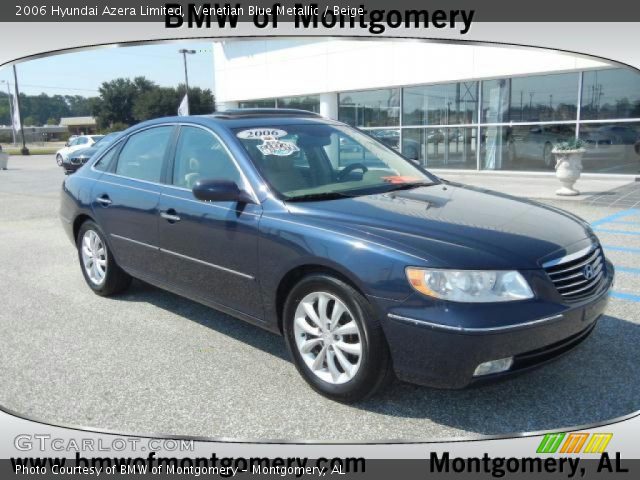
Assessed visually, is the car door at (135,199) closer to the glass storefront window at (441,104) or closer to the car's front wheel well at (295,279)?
the car's front wheel well at (295,279)

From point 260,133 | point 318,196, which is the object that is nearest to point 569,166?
point 260,133

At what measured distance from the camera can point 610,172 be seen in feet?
47.8

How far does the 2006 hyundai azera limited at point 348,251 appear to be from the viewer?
2889 mm

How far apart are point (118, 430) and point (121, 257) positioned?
2239mm

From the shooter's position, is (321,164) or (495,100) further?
(495,100)

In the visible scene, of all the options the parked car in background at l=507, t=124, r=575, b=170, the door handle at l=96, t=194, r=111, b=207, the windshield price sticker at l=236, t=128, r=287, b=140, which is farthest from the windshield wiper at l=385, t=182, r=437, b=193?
the parked car in background at l=507, t=124, r=575, b=170

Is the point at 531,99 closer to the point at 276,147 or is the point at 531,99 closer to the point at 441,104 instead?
the point at 441,104

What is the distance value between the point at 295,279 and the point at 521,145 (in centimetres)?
1434

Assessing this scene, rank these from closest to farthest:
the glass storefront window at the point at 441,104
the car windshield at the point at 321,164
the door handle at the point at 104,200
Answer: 1. the car windshield at the point at 321,164
2. the door handle at the point at 104,200
3. the glass storefront window at the point at 441,104

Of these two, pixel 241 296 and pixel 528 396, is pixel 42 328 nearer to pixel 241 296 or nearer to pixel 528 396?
pixel 241 296

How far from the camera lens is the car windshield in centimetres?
386

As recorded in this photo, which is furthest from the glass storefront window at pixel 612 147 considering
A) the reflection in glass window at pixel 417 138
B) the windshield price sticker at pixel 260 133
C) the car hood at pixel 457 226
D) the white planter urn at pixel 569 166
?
the windshield price sticker at pixel 260 133

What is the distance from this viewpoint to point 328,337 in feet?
10.9

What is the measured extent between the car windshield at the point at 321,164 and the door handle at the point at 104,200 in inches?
63.7
